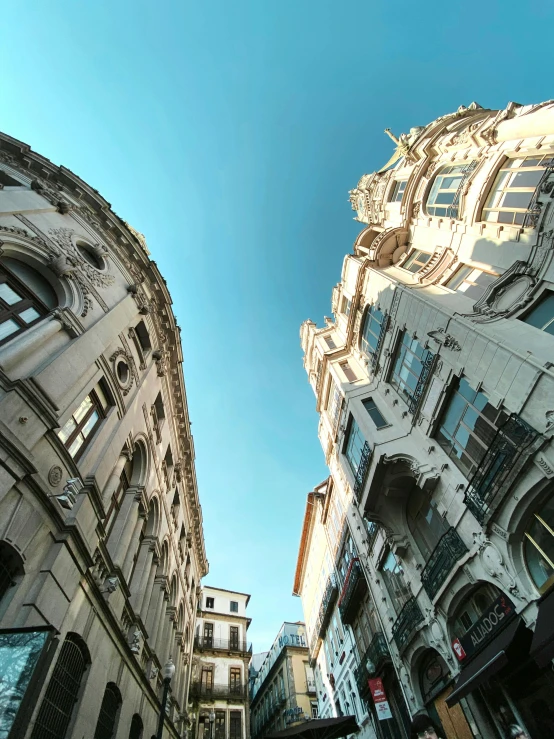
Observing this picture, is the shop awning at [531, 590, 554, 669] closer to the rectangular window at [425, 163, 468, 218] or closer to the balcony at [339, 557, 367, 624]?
the balcony at [339, 557, 367, 624]

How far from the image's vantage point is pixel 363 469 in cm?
2014

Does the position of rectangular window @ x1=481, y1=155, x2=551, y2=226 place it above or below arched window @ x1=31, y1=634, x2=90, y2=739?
above

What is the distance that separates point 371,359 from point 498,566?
1429 cm

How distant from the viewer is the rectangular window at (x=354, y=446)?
72.4 feet

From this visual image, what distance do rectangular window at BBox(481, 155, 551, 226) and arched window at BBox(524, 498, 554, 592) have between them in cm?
1165

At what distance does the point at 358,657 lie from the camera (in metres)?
24.9

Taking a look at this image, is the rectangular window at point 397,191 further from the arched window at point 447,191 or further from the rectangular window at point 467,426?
the rectangular window at point 467,426

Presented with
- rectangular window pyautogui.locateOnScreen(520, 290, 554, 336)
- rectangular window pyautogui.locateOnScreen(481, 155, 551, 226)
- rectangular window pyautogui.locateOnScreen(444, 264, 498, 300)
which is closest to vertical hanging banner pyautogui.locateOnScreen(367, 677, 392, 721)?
rectangular window pyautogui.locateOnScreen(520, 290, 554, 336)

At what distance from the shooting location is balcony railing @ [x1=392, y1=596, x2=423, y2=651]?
15.9 metres

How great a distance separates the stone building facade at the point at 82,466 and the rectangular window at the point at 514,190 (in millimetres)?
18052

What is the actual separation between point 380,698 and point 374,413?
46.1 feet

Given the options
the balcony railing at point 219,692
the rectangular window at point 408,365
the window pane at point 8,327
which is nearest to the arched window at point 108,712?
the window pane at point 8,327

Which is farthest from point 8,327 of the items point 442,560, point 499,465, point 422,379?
point 442,560

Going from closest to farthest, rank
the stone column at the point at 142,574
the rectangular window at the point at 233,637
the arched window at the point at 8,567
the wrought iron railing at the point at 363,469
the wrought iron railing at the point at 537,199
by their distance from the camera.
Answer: the arched window at the point at 8,567 < the wrought iron railing at the point at 537,199 < the stone column at the point at 142,574 < the wrought iron railing at the point at 363,469 < the rectangular window at the point at 233,637
